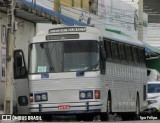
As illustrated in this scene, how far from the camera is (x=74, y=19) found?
37.2 meters

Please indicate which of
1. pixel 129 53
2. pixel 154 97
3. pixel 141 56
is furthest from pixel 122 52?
pixel 154 97

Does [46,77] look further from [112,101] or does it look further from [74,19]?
[74,19]

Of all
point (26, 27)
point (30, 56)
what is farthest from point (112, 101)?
point (26, 27)

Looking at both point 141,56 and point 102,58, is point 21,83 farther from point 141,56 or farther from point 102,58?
point 141,56

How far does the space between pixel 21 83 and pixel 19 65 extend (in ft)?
2.38

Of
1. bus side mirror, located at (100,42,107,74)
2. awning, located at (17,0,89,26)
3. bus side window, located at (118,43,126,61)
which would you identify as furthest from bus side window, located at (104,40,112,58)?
awning, located at (17,0,89,26)

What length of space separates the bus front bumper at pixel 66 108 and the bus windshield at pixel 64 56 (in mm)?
1214

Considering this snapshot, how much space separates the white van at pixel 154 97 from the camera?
2872 centimetres

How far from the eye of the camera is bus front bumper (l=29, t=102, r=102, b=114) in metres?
20.2

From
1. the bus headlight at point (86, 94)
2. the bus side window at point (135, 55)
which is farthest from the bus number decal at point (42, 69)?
the bus side window at point (135, 55)

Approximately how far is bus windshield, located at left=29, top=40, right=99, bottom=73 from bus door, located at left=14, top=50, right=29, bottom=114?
50cm

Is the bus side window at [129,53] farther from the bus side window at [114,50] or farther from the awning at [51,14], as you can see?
the awning at [51,14]

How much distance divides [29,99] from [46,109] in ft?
2.74

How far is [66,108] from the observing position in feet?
66.6
